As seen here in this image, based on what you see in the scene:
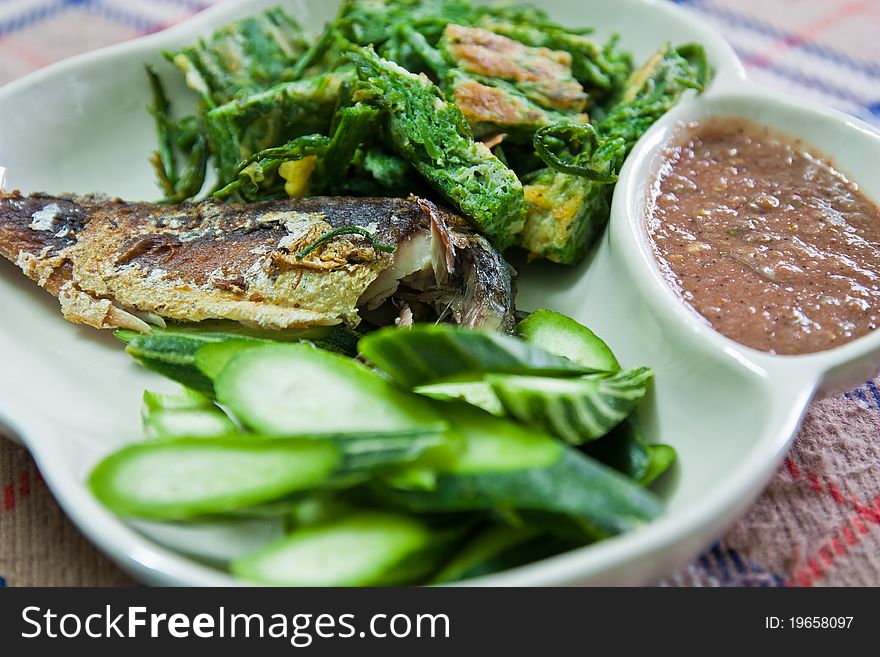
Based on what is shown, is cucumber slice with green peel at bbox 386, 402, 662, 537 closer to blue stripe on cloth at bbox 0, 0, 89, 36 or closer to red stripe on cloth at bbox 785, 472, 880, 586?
red stripe on cloth at bbox 785, 472, 880, 586

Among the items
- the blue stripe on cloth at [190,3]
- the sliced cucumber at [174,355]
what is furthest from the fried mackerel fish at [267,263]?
the blue stripe on cloth at [190,3]

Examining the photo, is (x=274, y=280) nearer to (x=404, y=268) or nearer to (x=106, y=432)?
(x=404, y=268)

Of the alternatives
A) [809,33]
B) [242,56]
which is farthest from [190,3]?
[809,33]

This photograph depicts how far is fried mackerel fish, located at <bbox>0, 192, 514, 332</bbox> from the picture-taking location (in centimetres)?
274

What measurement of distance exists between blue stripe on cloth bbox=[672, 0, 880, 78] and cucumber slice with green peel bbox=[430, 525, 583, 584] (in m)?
3.55

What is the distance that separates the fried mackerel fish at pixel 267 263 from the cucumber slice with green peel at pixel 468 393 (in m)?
0.37

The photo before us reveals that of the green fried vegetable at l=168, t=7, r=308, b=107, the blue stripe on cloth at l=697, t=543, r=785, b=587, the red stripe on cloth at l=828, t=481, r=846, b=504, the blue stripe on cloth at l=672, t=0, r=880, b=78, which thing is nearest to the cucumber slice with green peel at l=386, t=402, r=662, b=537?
the blue stripe on cloth at l=697, t=543, r=785, b=587

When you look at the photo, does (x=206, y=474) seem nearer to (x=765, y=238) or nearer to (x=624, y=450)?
(x=624, y=450)

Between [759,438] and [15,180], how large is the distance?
9.22 ft

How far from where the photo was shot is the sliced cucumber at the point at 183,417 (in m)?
2.33

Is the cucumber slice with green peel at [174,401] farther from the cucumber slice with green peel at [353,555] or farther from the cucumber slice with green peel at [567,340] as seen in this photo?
the cucumber slice with green peel at [567,340]

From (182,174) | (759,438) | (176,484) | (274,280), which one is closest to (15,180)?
(182,174)

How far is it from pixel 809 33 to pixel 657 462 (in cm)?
339

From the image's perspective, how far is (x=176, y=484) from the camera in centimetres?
196
